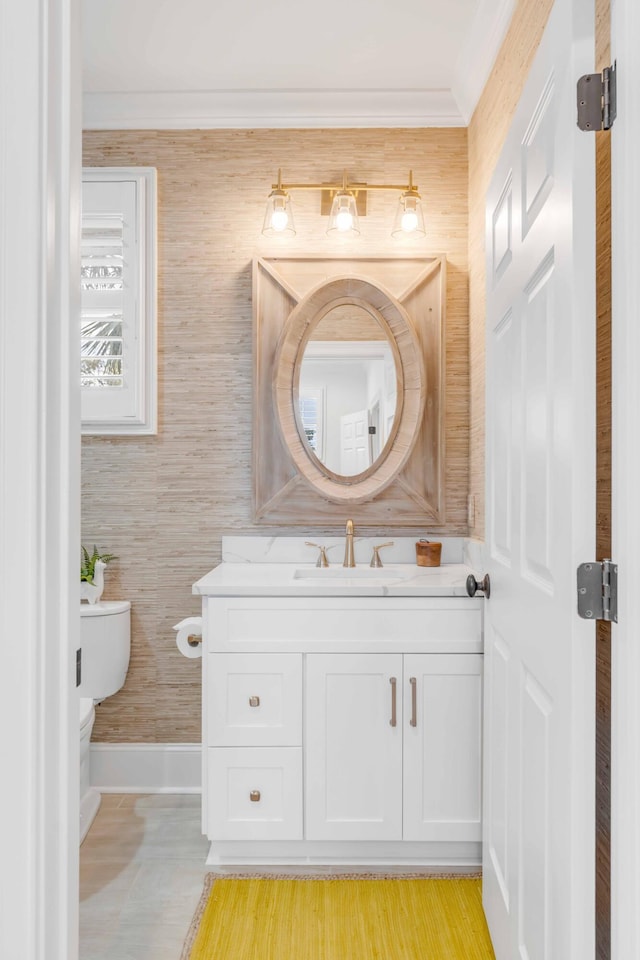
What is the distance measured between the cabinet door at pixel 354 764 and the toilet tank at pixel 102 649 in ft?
2.71

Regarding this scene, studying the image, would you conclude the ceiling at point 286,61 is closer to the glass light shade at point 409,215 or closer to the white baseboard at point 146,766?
the glass light shade at point 409,215

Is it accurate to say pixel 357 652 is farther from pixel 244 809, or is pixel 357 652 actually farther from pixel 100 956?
pixel 100 956

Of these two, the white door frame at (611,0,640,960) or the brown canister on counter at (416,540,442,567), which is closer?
the white door frame at (611,0,640,960)

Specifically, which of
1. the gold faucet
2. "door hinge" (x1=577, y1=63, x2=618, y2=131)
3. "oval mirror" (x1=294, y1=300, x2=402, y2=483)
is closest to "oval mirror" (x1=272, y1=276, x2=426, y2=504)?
"oval mirror" (x1=294, y1=300, x2=402, y2=483)

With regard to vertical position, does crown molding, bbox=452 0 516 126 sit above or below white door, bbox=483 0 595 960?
above

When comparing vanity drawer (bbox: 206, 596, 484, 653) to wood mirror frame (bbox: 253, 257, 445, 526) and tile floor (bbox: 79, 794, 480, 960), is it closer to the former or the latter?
wood mirror frame (bbox: 253, 257, 445, 526)

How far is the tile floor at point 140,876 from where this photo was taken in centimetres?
177

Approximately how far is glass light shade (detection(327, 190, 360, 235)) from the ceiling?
0.36 m

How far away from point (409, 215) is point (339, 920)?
2247 mm

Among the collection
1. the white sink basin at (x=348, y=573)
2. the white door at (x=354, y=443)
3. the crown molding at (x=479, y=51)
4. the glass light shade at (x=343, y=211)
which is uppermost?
the crown molding at (x=479, y=51)

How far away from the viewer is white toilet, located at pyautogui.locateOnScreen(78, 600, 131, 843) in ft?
8.00

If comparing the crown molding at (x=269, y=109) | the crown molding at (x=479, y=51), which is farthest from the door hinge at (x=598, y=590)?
the crown molding at (x=269, y=109)

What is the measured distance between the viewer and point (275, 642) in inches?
82.1

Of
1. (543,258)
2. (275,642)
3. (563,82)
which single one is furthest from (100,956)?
(563,82)
